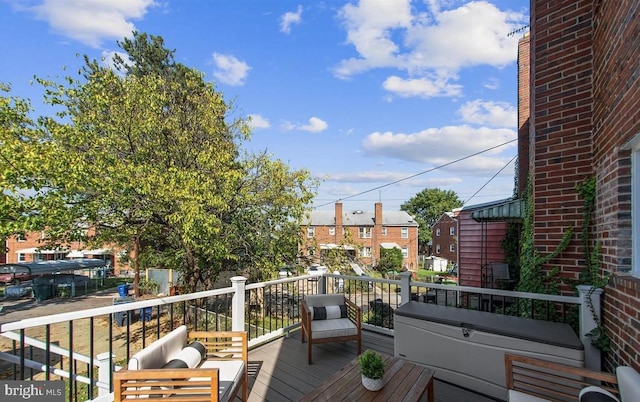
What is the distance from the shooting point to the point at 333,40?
855cm

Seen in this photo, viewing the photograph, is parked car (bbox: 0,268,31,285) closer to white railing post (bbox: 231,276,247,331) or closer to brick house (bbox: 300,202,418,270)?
brick house (bbox: 300,202,418,270)

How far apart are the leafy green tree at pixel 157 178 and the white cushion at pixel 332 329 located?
12.3 feet

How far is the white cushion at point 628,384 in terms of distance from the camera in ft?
5.38

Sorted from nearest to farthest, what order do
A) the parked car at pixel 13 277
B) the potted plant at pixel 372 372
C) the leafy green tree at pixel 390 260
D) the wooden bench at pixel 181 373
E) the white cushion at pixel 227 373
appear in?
the wooden bench at pixel 181 373 → the potted plant at pixel 372 372 → the white cushion at pixel 227 373 → the parked car at pixel 13 277 → the leafy green tree at pixel 390 260

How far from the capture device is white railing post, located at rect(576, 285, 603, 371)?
2.63 m

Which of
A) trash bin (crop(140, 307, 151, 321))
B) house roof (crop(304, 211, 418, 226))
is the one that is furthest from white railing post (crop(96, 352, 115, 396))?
house roof (crop(304, 211, 418, 226))

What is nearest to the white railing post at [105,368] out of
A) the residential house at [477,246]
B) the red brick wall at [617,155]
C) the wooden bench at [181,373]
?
the wooden bench at [181,373]

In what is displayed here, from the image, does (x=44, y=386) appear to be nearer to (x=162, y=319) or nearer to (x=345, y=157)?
(x=162, y=319)

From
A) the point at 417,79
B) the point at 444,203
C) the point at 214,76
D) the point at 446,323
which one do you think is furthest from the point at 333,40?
the point at 444,203

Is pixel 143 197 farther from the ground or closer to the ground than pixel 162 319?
farther from the ground

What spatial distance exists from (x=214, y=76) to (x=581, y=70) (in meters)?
10.3

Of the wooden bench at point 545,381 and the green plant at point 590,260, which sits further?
the green plant at point 590,260

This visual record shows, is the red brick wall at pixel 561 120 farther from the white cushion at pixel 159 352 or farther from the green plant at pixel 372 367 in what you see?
the white cushion at pixel 159 352

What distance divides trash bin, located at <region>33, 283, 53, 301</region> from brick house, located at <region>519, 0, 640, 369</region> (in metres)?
19.0
